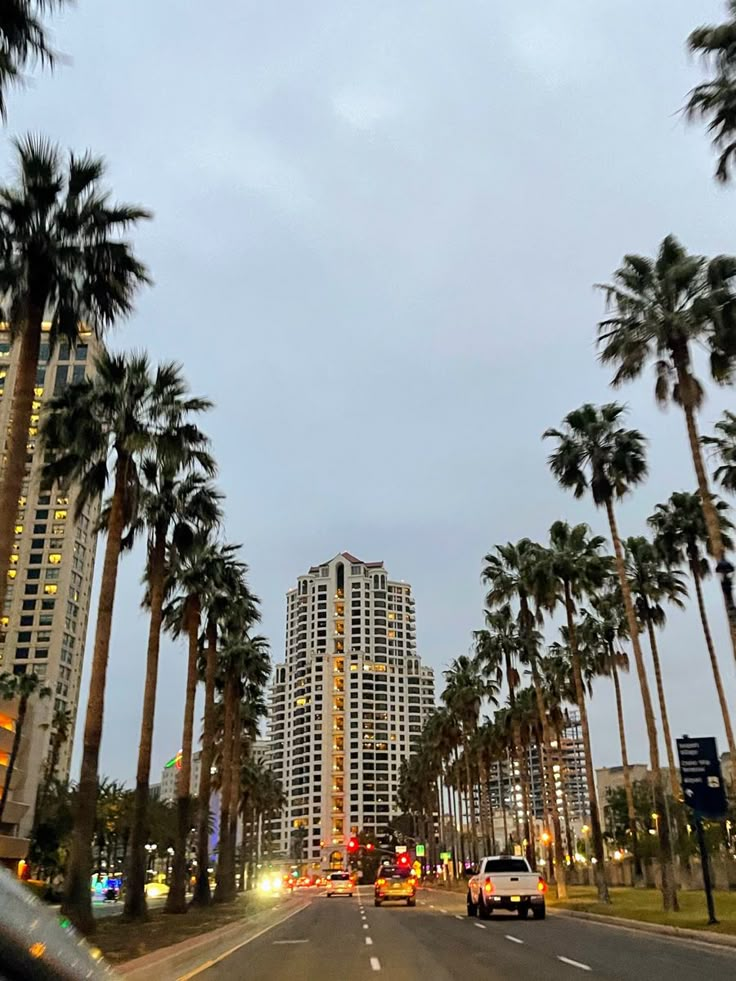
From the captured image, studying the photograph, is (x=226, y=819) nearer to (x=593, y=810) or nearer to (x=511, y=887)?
(x=593, y=810)

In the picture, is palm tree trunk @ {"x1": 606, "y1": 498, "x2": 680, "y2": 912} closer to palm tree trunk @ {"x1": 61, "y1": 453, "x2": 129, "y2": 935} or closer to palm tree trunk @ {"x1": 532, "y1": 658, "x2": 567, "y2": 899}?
palm tree trunk @ {"x1": 532, "y1": 658, "x2": 567, "y2": 899}

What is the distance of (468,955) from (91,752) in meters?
11.6

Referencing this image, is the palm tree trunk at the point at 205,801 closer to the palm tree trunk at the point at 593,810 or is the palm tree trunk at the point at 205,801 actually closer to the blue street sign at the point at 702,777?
the palm tree trunk at the point at 593,810

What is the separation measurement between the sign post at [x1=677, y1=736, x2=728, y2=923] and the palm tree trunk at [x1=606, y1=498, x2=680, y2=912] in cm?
661

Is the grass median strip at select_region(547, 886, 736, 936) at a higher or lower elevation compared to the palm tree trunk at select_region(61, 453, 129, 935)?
lower

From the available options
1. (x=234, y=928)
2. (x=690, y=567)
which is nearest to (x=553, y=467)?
(x=690, y=567)

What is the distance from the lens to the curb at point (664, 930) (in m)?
20.3

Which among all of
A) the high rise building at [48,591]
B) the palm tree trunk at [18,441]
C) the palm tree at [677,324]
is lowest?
the palm tree trunk at [18,441]

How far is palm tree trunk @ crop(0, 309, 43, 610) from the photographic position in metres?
19.9

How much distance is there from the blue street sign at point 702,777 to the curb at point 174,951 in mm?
13334

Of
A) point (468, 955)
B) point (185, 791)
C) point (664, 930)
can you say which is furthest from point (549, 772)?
point (468, 955)

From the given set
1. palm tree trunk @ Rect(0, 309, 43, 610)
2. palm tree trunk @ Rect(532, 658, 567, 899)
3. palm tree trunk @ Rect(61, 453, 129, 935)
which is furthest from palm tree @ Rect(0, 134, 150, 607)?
palm tree trunk @ Rect(532, 658, 567, 899)

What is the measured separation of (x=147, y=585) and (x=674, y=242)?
23.8m

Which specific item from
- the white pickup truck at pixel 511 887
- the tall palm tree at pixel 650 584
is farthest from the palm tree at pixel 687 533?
the white pickup truck at pixel 511 887
